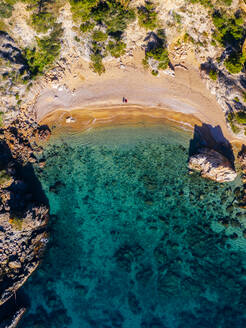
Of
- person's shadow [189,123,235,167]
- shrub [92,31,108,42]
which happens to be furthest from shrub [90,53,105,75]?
person's shadow [189,123,235,167]

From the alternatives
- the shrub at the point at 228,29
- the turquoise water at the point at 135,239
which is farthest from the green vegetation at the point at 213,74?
the turquoise water at the point at 135,239

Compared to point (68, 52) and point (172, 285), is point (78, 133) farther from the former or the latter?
point (172, 285)

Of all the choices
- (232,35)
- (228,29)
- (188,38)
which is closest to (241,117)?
(232,35)

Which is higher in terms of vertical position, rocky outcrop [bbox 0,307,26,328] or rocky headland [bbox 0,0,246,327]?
rocky headland [bbox 0,0,246,327]

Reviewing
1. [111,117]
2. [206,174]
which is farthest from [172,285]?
[111,117]

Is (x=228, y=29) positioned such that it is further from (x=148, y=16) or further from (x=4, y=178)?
(x=4, y=178)

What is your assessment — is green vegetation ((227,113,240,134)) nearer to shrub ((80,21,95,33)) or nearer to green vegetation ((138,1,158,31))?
green vegetation ((138,1,158,31))

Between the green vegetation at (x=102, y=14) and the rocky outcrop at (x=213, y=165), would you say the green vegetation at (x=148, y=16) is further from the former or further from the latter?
the rocky outcrop at (x=213, y=165)
